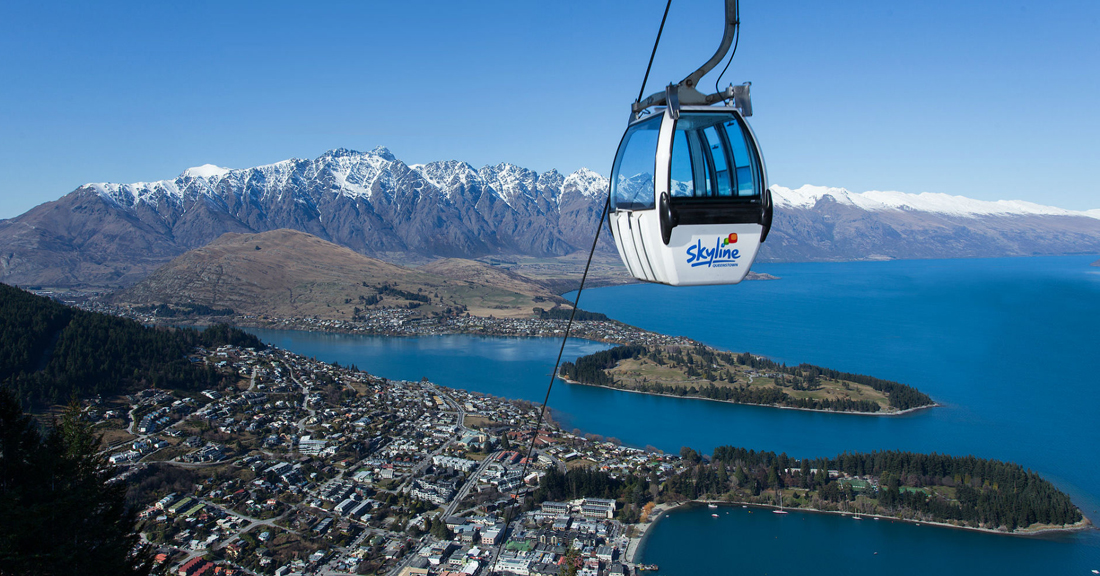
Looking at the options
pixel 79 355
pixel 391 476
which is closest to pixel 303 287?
pixel 79 355

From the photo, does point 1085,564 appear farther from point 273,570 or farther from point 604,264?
point 604,264

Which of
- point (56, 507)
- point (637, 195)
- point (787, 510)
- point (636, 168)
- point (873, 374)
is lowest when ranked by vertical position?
point (787, 510)

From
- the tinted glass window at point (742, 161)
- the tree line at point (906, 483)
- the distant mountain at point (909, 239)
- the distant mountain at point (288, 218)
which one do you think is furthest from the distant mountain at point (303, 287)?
the distant mountain at point (909, 239)

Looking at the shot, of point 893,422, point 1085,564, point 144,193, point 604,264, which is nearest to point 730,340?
point 893,422

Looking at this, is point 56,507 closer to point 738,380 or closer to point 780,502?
point 780,502

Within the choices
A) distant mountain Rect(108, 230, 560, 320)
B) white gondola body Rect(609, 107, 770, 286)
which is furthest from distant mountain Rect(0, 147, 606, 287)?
white gondola body Rect(609, 107, 770, 286)

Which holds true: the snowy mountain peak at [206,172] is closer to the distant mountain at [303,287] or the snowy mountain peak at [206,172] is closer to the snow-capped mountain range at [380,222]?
the snow-capped mountain range at [380,222]

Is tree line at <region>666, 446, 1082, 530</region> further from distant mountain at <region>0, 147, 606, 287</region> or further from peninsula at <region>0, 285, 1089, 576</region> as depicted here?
distant mountain at <region>0, 147, 606, 287</region>
